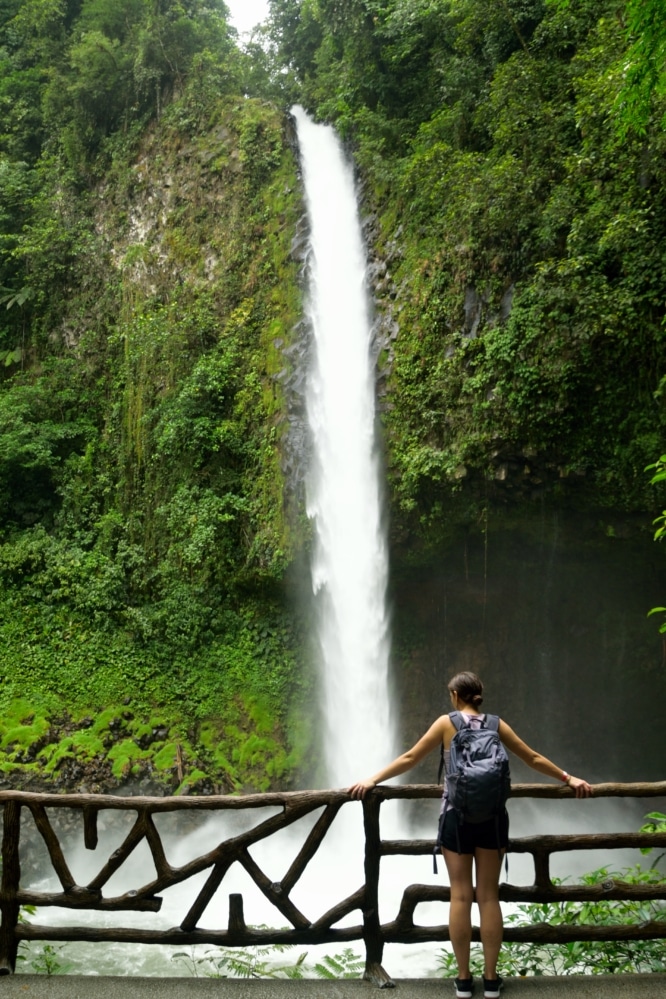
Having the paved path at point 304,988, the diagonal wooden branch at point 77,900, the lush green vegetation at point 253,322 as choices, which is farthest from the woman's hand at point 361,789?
the lush green vegetation at point 253,322

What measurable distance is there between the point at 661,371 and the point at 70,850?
904 centimetres

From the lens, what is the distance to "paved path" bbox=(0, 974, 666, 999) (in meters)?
3.47

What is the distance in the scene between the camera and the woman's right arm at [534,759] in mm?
3303

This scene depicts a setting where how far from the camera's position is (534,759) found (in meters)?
3.41

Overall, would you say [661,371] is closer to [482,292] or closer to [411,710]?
[482,292]

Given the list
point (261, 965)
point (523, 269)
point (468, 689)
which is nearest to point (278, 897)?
point (261, 965)

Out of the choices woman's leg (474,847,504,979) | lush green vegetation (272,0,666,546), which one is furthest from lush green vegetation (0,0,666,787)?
woman's leg (474,847,504,979)

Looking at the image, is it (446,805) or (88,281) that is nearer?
(446,805)

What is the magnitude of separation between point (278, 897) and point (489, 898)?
113 cm

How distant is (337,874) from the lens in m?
8.50

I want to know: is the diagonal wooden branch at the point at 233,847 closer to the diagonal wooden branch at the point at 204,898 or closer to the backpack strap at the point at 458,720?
the diagonal wooden branch at the point at 204,898

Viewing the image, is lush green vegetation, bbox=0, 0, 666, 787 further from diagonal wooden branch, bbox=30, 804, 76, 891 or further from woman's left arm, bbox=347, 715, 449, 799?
diagonal wooden branch, bbox=30, 804, 76, 891

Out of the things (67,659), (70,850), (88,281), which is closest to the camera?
(70,850)

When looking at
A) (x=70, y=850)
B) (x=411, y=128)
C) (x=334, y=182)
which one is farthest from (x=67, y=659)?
(x=411, y=128)
